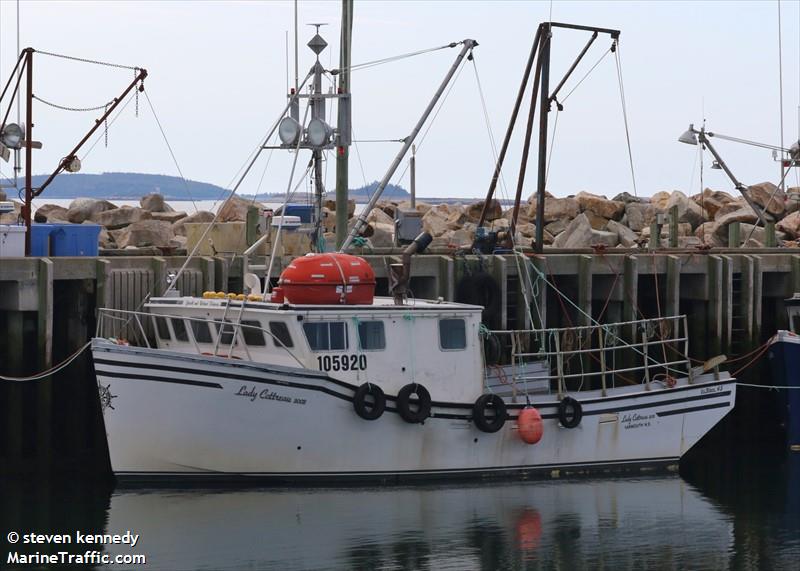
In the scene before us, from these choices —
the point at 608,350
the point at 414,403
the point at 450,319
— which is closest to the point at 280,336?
the point at 414,403

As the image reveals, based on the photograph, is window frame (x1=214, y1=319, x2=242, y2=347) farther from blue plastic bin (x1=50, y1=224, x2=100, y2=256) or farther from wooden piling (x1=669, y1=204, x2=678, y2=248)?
wooden piling (x1=669, y1=204, x2=678, y2=248)

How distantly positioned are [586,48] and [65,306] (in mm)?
10623

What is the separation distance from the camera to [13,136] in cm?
2388

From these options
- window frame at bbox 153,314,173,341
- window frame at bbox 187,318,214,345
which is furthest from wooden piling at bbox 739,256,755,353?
window frame at bbox 153,314,173,341

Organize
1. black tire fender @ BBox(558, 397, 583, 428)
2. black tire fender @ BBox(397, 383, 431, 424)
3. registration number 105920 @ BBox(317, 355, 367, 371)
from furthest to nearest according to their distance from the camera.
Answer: black tire fender @ BBox(558, 397, 583, 428)
black tire fender @ BBox(397, 383, 431, 424)
registration number 105920 @ BBox(317, 355, 367, 371)

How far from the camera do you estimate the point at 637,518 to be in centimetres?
2008

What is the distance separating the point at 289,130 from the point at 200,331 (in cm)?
318

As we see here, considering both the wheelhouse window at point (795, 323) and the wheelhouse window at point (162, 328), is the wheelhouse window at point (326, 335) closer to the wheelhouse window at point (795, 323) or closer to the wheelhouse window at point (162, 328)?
the wheelhouse window at point (162, 328)

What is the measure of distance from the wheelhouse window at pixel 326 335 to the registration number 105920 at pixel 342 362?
0.40ft

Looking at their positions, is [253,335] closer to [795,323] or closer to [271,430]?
[271,430]

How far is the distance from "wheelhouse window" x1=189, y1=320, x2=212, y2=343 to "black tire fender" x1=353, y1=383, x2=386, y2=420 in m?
2.28

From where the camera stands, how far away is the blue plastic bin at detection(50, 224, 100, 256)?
23.9 metres

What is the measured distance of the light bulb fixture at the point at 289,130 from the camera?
21.1 metres

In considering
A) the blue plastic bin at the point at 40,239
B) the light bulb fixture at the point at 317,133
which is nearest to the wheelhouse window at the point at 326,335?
the light bulb fixture at the point at 317,133
